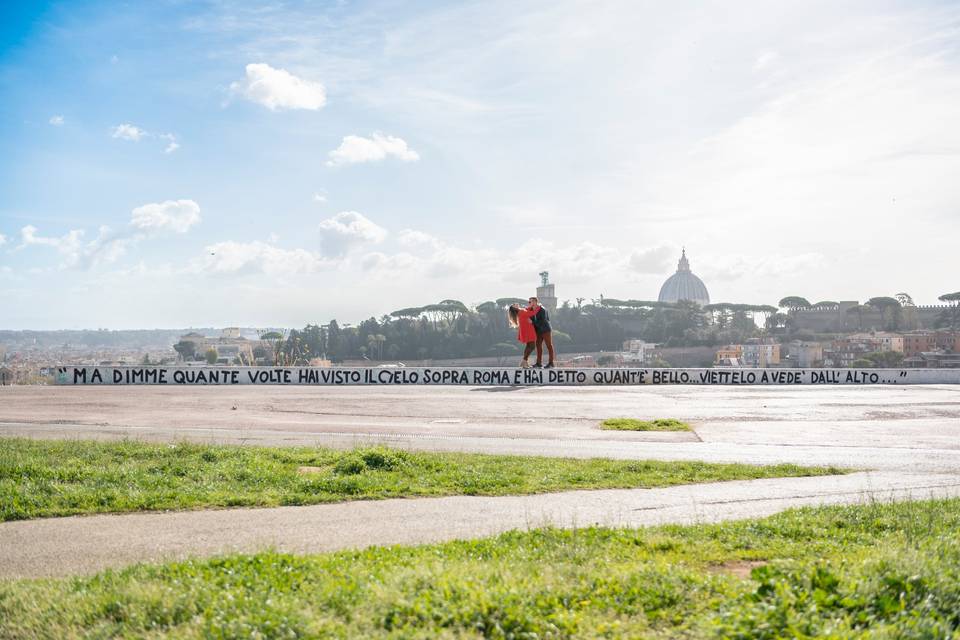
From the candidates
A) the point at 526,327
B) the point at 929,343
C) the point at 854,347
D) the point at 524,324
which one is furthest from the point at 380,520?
the point at 854,347

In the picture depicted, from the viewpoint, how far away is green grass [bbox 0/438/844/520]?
8312mm

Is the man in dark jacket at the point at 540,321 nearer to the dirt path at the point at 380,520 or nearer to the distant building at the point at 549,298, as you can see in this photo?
the dirt path at the point at 380,520

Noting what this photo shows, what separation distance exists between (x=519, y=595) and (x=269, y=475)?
18.6 ft

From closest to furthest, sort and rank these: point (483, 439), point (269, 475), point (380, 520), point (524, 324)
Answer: point (380, 520)
point (269, 475)
point (483, 439)
point (524, 324)

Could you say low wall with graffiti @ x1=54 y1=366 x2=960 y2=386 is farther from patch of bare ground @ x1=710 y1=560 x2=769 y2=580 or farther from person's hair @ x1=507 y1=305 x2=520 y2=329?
patch of bare ground @ x1=710 y1=560 x2=769 y2=580

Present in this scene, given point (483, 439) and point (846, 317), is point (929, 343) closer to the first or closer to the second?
point (846, 317)

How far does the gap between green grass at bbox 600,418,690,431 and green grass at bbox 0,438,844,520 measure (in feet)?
12.7

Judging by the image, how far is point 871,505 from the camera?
290 inches

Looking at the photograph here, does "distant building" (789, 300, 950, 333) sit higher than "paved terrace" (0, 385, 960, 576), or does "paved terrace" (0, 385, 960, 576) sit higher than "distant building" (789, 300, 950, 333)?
"distant building" (789, 300, 950, 333)

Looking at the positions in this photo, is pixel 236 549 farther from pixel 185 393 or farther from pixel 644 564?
pixel 185 393

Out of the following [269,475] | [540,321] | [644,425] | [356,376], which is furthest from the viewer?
[356,376]

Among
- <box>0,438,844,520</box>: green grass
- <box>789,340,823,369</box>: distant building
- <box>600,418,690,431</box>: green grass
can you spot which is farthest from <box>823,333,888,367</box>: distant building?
<box>0,438,844,520</box>: green grass

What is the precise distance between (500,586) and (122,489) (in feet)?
18.9

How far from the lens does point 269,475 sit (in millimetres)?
9438
